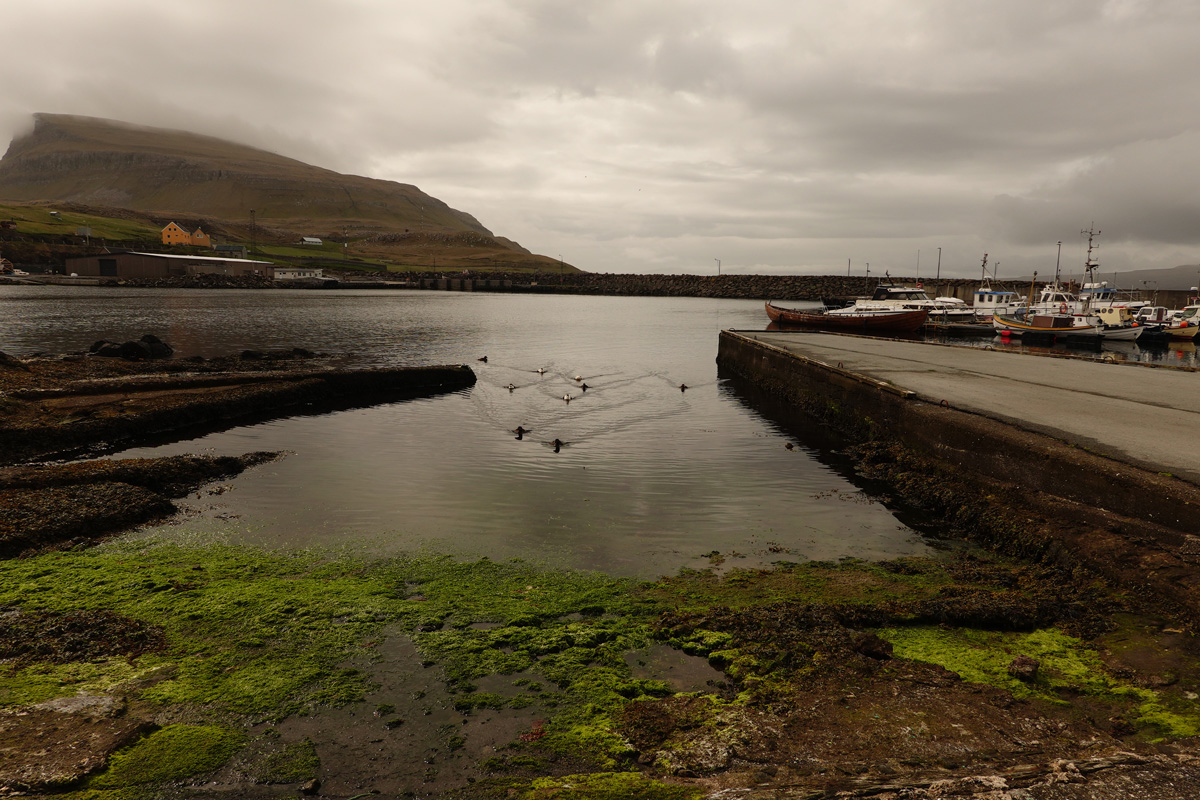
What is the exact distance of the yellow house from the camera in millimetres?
160500

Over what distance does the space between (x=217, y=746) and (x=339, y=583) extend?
3032mm

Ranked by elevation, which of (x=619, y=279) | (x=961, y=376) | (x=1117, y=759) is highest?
(x=619, y=279)

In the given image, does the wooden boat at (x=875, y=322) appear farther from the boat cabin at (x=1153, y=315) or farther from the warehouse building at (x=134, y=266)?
the warehouse building at (x=134, y=266)

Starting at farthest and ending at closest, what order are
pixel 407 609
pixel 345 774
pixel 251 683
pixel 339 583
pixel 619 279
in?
pixel 619 279, pixel 339 583, pixel 407 609, pixel 251 683, pixel 345 774

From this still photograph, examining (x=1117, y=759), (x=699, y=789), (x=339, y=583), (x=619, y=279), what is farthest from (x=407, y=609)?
(x=619, y=279)

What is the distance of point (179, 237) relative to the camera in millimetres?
162750

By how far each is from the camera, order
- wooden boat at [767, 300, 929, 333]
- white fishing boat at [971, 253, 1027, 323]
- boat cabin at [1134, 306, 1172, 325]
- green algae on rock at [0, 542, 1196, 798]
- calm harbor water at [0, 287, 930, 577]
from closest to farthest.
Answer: green algae on rock at [0, 542, 1196, 798] → calm harbor water at [0, 287, 930, 577] → wooden boat at [767, 300, 929, 333] → boat cabin at [1134, 306, 1172, 325] → white fishing boat at [971, 253, 1027, 323]

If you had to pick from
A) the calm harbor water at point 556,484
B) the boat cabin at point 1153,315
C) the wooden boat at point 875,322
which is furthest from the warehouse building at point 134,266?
the boat cabin at point 1153,315

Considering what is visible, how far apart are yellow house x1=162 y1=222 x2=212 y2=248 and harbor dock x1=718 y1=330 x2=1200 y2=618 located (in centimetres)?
18474

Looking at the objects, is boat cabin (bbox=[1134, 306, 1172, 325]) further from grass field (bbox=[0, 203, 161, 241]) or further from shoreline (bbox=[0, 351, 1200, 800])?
grass field (bbox=[0, 203, 161, 241])

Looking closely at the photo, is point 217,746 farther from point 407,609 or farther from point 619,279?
point 619,279

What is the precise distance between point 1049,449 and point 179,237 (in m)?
195

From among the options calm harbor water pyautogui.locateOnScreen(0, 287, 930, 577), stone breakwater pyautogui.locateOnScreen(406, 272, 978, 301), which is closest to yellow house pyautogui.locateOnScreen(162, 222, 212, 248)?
stone breakwater pyautogui.locateOnScreen(406, 272, 978, 301)

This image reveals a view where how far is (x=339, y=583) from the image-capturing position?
25.2 feet
